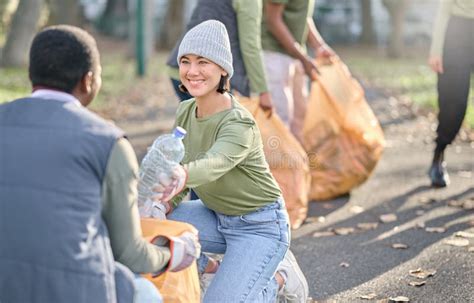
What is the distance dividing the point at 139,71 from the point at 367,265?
12.6 metres

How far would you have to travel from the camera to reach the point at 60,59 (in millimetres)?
3164

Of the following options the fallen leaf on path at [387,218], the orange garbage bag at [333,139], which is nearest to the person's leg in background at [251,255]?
the fallen leaf on path at [387,218]

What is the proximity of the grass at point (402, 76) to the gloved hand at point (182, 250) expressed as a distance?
8.65m

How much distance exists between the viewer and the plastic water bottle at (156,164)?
11.8 feet

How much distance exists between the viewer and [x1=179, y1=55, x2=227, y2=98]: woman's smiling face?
4.21 metres

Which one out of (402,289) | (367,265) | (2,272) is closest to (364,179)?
(367,265)

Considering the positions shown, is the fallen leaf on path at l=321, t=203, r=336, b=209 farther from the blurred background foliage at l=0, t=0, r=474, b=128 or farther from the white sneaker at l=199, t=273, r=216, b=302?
the blurred background foliage at l=0, t=0, r=474, b=128

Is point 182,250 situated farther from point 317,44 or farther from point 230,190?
point 317,44

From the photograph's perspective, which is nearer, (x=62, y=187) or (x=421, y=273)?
(x=62, y=187)

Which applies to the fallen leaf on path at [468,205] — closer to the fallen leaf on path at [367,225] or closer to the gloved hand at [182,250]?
the fallen leaf on path at [367,225]

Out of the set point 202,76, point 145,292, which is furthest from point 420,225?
point 145,292

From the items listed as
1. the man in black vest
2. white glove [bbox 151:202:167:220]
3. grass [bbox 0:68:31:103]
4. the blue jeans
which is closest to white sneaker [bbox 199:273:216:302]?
the blue jeans

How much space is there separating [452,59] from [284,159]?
188cm

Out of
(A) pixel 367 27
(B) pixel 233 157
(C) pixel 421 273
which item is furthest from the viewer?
(A) pixel 367 27
